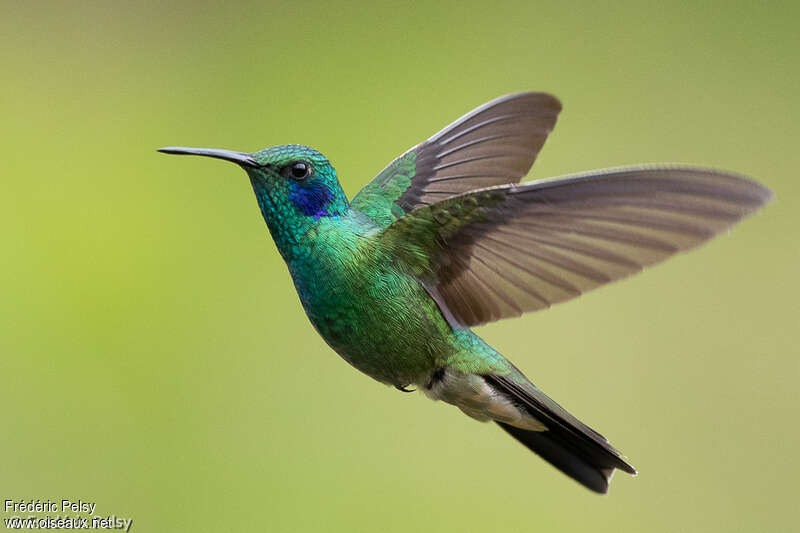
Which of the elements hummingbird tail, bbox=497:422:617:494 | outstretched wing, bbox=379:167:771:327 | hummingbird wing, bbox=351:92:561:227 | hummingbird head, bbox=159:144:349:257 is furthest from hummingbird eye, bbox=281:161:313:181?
hummingbird tail, bbox=497:422:617:494

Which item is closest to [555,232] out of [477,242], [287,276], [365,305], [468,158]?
[477,242]

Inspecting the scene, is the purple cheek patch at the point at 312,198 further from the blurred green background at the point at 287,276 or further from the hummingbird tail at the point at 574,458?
the blurred green background at the point at 287,276

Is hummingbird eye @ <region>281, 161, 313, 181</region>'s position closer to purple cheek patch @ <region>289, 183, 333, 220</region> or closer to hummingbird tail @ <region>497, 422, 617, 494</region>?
purple cheek patch @ <region>289, 183, 333, 220</region>

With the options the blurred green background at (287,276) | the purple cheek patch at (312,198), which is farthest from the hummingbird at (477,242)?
the blurred green background at (287,276)

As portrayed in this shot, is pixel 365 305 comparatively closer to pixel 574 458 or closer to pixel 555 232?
pixel 555 232

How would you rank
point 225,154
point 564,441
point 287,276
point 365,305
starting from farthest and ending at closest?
point 287,276
point 564,441
point 365,305
point 225,154
